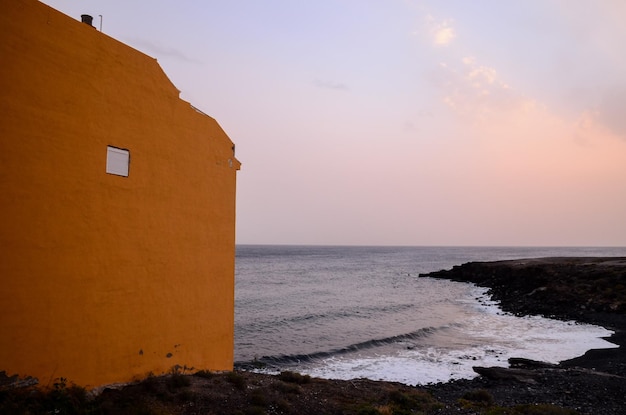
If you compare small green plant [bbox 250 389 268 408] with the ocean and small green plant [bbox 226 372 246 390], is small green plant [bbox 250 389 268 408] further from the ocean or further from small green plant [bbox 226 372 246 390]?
the ocean

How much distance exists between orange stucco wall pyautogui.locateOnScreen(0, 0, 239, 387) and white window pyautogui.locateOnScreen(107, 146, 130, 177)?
0.12m

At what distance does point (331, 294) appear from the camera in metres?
44.0

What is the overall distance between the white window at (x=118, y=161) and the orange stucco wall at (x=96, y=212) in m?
0.12

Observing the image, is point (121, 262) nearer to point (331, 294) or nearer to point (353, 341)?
point (353, 341)

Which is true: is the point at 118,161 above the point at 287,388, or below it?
above

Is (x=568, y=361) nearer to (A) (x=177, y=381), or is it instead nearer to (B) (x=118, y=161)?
(A) (x=177, y=381)

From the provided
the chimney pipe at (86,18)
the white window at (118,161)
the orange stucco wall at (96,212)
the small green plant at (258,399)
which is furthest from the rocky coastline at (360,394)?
the chimney pipe at (86,18)

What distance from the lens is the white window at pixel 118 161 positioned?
7652 millimetres

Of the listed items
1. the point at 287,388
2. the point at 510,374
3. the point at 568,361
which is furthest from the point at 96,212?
the point at 568,361

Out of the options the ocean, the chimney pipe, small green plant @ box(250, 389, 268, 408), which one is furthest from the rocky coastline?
the chimney pipe

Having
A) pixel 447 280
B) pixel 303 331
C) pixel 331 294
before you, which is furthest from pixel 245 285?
pixel 447 280

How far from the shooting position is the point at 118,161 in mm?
7801

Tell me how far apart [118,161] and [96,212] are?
100 centimetres

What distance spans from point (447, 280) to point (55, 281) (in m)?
60.8
